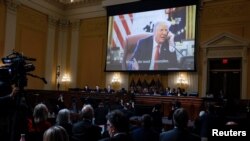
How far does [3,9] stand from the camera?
13.5m

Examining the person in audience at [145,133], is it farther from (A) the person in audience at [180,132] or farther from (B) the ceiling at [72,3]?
(B) the ceiling at [72,3]

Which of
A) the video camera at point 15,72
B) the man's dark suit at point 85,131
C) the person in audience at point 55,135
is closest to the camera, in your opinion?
the person in audience at point 55,135

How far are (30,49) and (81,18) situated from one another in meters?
3.53

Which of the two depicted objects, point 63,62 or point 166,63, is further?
point 63,62

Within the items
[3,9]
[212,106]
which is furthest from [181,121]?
[3,9]

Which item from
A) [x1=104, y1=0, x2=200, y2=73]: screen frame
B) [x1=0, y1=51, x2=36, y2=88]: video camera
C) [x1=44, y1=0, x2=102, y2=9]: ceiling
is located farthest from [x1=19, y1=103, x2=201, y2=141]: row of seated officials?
[x1=44, y1=0, x2=102, y2=9]: ceiling

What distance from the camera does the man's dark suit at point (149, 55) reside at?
1325cm

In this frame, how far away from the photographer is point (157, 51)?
13711 mm

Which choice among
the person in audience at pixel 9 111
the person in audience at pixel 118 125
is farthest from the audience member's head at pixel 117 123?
the person in audience at pixel 9 111

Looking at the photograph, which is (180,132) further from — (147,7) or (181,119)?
(147,7)

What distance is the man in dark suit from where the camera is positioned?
1331cm

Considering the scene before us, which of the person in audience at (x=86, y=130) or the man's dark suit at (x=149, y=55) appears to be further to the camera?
the man's dark suit at (x=149, y=55)

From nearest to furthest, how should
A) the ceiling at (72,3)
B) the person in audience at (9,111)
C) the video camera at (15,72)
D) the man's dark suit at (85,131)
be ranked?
the person in audience at (9,111), the video camera at (15,72), the man's dark suit at (85,131), the ceiling at (72,3)

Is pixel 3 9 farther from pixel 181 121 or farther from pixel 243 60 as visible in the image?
pixel 181 121
